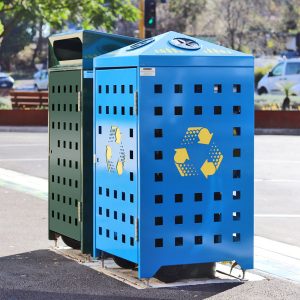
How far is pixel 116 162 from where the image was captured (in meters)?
8.23

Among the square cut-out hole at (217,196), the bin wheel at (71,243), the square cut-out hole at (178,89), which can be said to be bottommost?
the bin wheel at (71,243)

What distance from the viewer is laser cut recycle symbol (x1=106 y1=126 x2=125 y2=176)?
813 cm

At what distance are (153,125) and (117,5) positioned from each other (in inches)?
833

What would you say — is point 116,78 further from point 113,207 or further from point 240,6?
point 240,6

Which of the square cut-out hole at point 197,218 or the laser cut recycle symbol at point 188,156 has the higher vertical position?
→ the laser cut recycle symbol at point 188,156

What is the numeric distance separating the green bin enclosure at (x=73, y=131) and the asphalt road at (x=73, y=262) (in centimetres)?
34

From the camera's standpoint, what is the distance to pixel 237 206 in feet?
26.8

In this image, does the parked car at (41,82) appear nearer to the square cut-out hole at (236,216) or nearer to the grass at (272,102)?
the grass at (272,102)

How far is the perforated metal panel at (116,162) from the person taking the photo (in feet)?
26.1

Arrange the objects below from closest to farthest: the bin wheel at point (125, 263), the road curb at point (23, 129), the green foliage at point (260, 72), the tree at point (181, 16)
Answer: the bin wheel at point (125, 263), the road curb at point (23, 129), the green foliage at point (260, 72), the tree at point (181, 16)

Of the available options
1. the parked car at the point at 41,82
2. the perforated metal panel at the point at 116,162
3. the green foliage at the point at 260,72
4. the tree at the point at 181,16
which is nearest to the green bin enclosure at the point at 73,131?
the perforated metal panel at the point at 116,162

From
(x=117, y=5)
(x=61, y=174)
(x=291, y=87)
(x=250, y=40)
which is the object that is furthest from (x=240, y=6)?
(x=61, y=174)

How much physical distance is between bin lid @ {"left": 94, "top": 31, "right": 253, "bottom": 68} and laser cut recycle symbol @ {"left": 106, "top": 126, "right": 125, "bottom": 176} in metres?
0.55

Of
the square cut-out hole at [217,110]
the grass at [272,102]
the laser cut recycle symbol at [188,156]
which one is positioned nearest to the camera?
the laser cut recycle symbol at [188,156]
